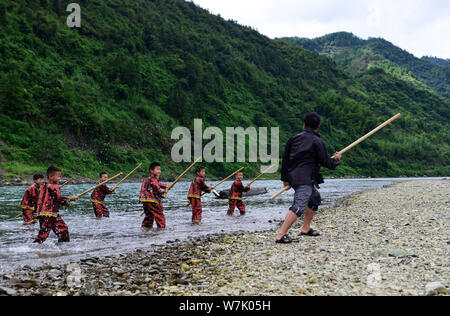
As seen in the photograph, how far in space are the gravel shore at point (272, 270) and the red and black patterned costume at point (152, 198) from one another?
11.0 feet

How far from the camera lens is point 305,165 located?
767 cm

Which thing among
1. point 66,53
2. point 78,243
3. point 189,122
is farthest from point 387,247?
point 66,53

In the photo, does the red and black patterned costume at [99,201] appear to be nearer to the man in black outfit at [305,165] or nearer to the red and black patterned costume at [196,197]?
the red and black patterned costume at [196,197]

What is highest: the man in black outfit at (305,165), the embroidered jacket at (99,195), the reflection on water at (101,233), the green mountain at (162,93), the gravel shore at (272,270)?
the green mountain at (162,93)

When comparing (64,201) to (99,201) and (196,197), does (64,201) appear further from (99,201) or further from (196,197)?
(99,201)

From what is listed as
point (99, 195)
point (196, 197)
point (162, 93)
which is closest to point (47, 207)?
point (196, 197)

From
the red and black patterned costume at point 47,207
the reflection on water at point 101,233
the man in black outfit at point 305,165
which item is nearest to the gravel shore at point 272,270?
the man in black outfit at point 305,165

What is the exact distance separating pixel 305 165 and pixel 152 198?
19.7 ft

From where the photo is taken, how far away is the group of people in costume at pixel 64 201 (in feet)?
31.6

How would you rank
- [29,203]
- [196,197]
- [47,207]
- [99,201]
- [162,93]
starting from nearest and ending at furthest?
[47,207] < [29,203] < [196,197] < [99,201] < [162,93]

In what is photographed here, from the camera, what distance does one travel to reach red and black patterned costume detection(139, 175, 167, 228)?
39.1 ft

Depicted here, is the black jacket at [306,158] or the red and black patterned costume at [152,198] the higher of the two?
the black jacket at [306,158]

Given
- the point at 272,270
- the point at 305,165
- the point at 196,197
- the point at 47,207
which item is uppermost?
the point at 305,165

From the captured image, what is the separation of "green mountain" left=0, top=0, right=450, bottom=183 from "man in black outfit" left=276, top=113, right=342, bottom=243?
43159 mm
